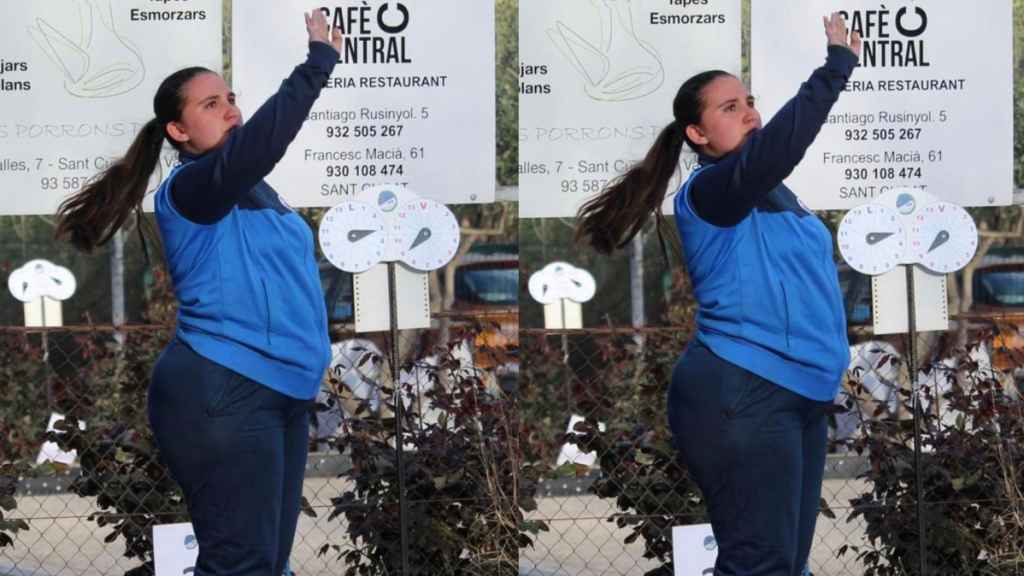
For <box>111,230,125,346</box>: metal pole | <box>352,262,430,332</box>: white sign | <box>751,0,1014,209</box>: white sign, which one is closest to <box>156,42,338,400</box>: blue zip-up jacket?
<box>352,262,430,332</box>: white sign

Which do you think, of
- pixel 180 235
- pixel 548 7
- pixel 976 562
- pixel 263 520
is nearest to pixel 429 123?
pixel 548 7

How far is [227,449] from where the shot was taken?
9.77 feet

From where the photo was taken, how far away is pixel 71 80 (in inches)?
179

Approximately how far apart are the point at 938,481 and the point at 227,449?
2829 mm

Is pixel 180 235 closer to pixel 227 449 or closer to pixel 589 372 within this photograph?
pixel 227 449

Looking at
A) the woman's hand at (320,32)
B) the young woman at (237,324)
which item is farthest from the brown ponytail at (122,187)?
the woman's hand at (320,32)

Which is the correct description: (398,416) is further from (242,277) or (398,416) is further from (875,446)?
(875,446)

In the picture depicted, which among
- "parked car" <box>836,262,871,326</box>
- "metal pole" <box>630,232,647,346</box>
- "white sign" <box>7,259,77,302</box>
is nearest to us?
"white sign" <box>7,259,77,302</box>

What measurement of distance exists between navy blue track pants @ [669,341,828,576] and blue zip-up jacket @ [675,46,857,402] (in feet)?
0.14

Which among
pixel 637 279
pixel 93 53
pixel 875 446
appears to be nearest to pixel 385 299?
pixel 93 53

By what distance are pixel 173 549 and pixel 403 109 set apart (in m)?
1.53

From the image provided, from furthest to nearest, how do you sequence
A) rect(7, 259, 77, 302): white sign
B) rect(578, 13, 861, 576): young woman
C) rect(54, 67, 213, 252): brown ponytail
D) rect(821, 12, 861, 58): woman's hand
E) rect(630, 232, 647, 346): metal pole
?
1. rect(630, 232, 647, 346): metal pole
2. rect(7, 259, 77, 302): white sign
3. rect(54, 67, 213, 252): brown ponytail
4. rect(578, 13, 861, 576): young woman
5. rect(821, 12, 861, 58): woman's hand

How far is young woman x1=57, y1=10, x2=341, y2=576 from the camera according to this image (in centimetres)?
294

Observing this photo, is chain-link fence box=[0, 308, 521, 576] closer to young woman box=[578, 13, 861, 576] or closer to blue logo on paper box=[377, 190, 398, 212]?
blue logo on paper box=[377, 190, 398, 212]
